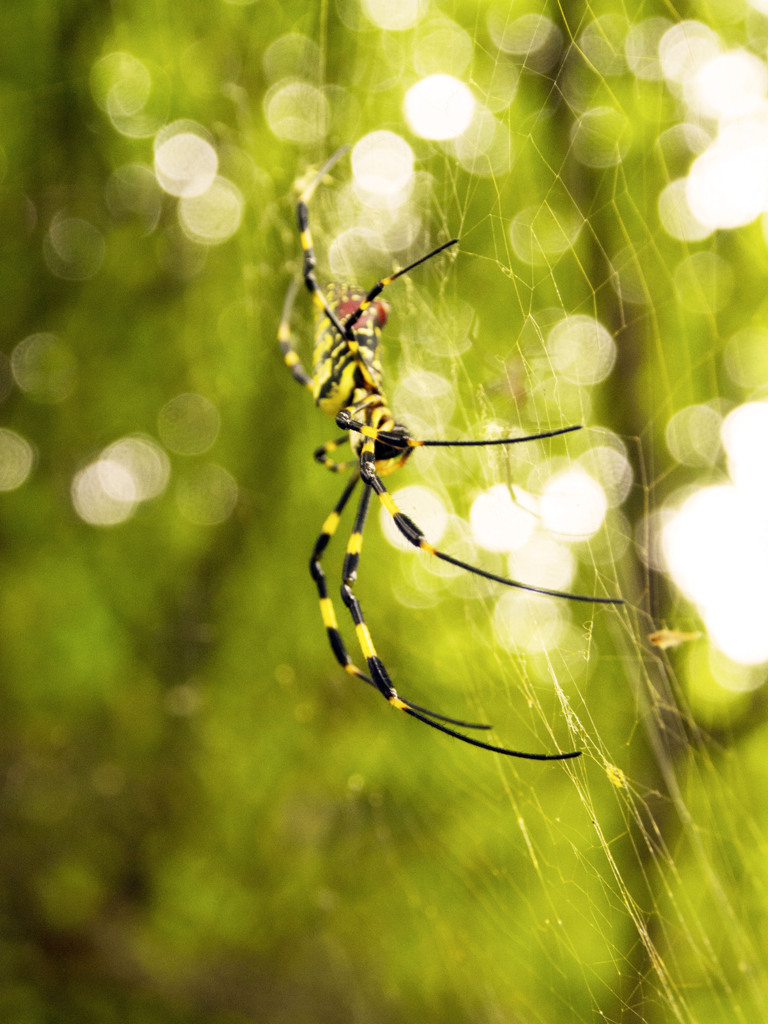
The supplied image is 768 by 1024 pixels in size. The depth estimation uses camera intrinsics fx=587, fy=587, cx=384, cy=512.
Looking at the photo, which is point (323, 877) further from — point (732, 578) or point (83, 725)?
point (732, 578)

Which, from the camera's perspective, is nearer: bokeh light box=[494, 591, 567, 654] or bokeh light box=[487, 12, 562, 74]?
bokeh light box=[487, 12, 562, 74]

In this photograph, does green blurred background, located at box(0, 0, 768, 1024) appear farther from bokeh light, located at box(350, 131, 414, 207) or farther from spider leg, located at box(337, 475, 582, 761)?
spider leg, located at box(337, 475, 582, 761)

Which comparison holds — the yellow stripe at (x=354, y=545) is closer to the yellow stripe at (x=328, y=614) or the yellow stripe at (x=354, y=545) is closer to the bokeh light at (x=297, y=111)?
the yellow stripe at (x=328, y=614)

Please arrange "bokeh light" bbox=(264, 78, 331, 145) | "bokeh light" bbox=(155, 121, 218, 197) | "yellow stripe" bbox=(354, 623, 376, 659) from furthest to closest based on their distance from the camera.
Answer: "bokeh light" bbox=(155, 121, 218, 197) < "bokeh light" bbox=(264, 78, 331, 145) < "yellow stripe" bbox=(354, 623, 376, 659)

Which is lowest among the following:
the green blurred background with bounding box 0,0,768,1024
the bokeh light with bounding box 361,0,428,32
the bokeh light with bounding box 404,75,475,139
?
the green blurred background with bounding box 0,0,768,1024

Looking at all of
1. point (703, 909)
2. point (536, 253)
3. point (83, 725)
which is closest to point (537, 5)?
point (536, 253)

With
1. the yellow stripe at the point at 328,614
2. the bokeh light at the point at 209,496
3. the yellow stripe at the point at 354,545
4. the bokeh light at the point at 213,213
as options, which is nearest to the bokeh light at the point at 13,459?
the bokeh light at the point at 209,496

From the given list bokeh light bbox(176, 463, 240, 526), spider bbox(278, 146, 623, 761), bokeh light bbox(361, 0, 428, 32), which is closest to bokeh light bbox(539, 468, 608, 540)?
spider bbox(278, 146, 623, 761)
